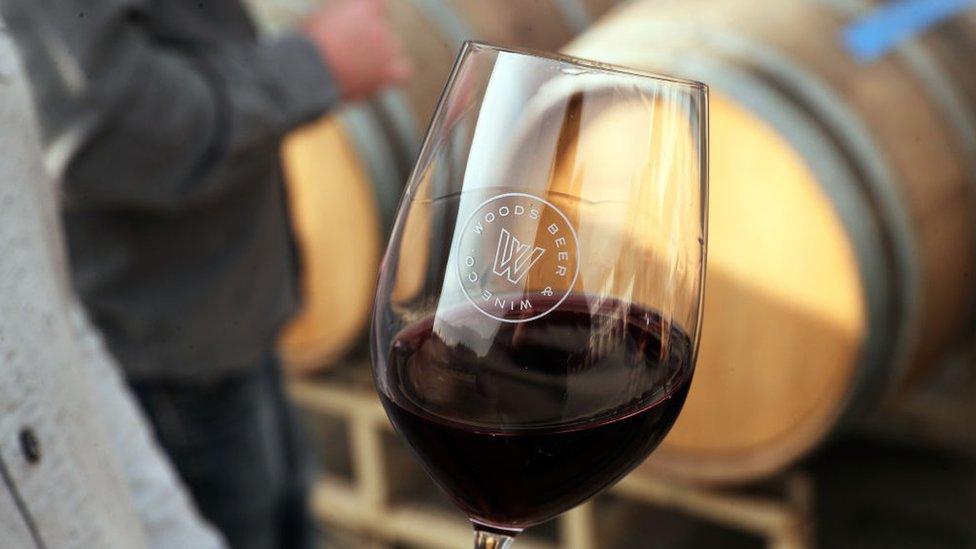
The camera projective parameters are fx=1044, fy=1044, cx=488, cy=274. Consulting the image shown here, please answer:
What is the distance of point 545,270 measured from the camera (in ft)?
1.39

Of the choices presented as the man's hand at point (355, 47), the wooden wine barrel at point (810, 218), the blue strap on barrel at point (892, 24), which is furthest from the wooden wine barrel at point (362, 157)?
the blue strap on barrel at point (892, 24)

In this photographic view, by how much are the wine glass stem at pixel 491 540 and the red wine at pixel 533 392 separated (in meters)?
0.01

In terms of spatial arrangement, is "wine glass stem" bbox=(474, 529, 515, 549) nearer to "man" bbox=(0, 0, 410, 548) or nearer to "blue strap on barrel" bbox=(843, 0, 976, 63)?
"man" bbox=(0, 0, 410, 548)

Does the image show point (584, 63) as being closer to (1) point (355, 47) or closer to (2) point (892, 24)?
(1) point (355, 47)

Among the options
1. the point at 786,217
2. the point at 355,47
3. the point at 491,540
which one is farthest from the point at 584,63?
the point at 355,47

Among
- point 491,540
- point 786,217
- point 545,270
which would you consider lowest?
point 491,540

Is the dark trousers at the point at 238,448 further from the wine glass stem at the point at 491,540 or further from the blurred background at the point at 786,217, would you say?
the wine glass stem at the point at 491,540

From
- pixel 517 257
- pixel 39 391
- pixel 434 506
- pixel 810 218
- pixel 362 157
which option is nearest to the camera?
pixel 517 257

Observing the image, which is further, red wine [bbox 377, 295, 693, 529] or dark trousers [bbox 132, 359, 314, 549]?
dark trousers [bbox 132, 359, 314, 549]

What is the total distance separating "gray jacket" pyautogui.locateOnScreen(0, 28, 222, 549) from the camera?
0.51 m

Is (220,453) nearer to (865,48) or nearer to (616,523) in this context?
(616,523)

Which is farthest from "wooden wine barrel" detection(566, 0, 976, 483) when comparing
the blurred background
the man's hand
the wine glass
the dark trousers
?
the wine glass

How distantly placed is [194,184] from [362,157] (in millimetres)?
448

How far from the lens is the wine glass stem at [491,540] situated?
465mm
